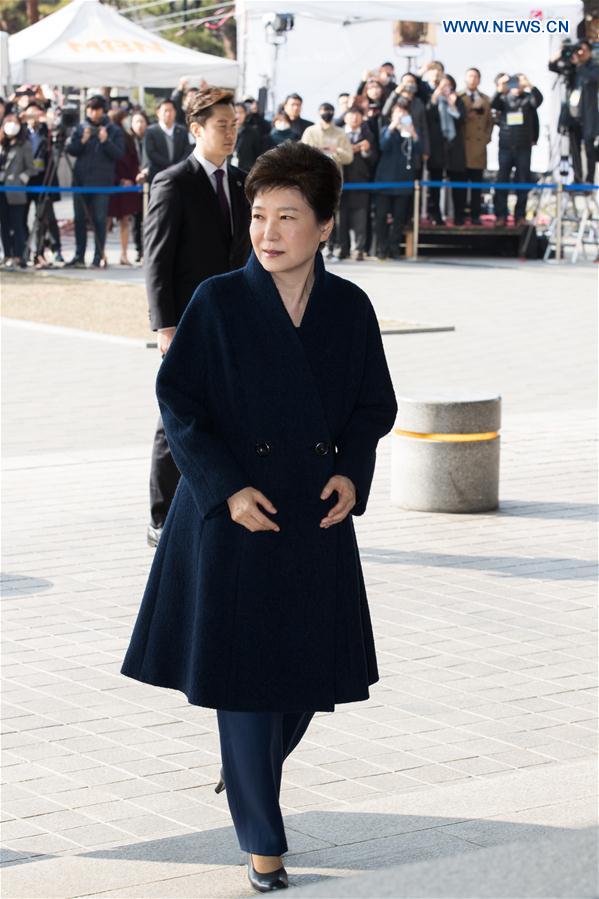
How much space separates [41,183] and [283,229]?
1984 centimetres

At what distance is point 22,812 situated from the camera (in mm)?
4820

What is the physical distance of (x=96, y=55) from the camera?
29.4 m

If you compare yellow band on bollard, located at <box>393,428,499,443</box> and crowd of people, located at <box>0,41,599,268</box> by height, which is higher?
crowd of people, located at <box>0,41,599,268</box>

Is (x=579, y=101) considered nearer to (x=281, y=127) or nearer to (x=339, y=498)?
(x=281, y=127)

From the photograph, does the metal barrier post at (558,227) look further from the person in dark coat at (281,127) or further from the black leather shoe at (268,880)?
the black leather shoe at (268,880)

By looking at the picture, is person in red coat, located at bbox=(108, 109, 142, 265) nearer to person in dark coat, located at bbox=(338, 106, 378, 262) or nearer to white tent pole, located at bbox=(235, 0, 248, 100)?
person in dark coat, located at bbox=(338, 106, 378, 262)

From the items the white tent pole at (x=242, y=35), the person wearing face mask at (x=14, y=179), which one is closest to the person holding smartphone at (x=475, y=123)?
the white tent pole at (x=242, y=35)

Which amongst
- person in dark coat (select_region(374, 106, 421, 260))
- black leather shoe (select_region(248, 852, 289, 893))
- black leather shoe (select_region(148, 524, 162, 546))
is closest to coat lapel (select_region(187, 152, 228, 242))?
black leather shoe (select_region(148, 524, 162, 546))

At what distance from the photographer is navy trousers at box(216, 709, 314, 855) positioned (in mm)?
4191

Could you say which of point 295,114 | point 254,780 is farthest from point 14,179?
point 254,780

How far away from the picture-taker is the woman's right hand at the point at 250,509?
4.10m

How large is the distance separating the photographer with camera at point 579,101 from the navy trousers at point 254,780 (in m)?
21.4

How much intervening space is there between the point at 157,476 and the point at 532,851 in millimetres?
5914

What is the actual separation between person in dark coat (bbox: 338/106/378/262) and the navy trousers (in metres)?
19.2
